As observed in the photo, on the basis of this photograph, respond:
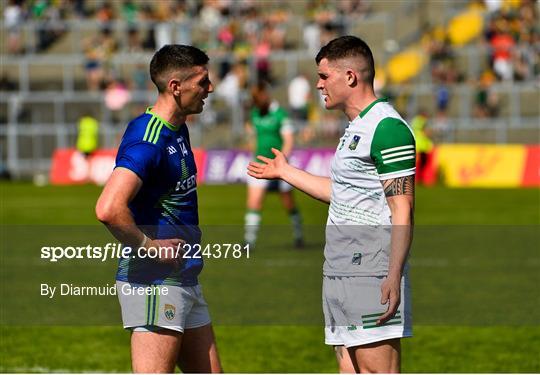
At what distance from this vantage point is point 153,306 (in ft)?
21.4

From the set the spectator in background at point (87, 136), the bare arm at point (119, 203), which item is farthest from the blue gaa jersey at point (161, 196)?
the spectator in background at point (87, 136)

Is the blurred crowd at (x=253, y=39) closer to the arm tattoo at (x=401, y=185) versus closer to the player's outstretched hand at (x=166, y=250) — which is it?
the player's outstretched hand at (x=166, y=250)

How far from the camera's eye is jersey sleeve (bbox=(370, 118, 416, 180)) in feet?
20.4

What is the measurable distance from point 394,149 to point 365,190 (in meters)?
0.34

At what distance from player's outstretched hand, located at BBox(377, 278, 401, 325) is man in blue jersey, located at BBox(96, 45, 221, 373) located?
1.08 metres

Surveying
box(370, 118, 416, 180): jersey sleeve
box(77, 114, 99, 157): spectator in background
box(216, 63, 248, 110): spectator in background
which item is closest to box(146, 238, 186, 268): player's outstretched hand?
box(370, 118, 416, 180): jersey sleeve

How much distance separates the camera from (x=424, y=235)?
73.8 ft

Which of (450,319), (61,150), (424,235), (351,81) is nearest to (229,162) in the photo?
(61,150)

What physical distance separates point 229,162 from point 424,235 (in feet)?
47.6

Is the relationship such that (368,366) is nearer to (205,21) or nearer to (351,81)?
(351,81)

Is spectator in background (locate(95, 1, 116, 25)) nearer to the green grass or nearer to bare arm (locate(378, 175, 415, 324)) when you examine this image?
the green grass

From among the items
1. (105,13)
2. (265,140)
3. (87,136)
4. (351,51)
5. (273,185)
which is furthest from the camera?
(105,13)

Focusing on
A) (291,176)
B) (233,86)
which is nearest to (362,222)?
(291,176)

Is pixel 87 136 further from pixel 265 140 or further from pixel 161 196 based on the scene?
pixel 161 196
